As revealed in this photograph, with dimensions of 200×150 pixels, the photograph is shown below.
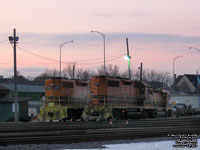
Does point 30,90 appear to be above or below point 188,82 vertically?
below

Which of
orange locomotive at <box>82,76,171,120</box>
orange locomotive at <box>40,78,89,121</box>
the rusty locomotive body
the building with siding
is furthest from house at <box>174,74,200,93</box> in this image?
orange locomotive at <box>40,78,89,121</box>

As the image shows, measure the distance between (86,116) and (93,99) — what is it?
7.07 feet

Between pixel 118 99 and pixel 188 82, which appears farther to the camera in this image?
pixel 188 82

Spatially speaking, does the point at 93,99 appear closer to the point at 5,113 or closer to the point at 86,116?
the point at 86,116

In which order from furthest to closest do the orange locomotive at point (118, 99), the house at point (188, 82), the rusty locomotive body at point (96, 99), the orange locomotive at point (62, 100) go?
the house at point (188, 82)
the orange locomotive at point (118, 99)
the rusty locomotive body at point (96, 99)
the orange locomotive at point (62, 100)

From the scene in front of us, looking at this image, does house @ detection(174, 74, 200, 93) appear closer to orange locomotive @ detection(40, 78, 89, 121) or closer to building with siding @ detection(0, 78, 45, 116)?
building with siding @ detection(0, 78, 45, 116)

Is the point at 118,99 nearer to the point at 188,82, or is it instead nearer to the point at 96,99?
the point at 96,99

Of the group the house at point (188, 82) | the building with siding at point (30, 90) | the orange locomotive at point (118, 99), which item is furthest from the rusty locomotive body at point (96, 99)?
the house at point (188, 82)

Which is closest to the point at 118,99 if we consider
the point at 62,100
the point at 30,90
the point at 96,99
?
the point at 96,99

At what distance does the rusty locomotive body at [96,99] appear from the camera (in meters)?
40.3

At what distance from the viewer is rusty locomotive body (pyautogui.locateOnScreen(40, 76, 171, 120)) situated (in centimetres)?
4031

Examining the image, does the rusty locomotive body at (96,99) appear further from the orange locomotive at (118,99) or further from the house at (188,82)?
the house at (188,82)

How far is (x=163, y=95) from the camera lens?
5194cm

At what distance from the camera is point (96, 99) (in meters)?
41.2
